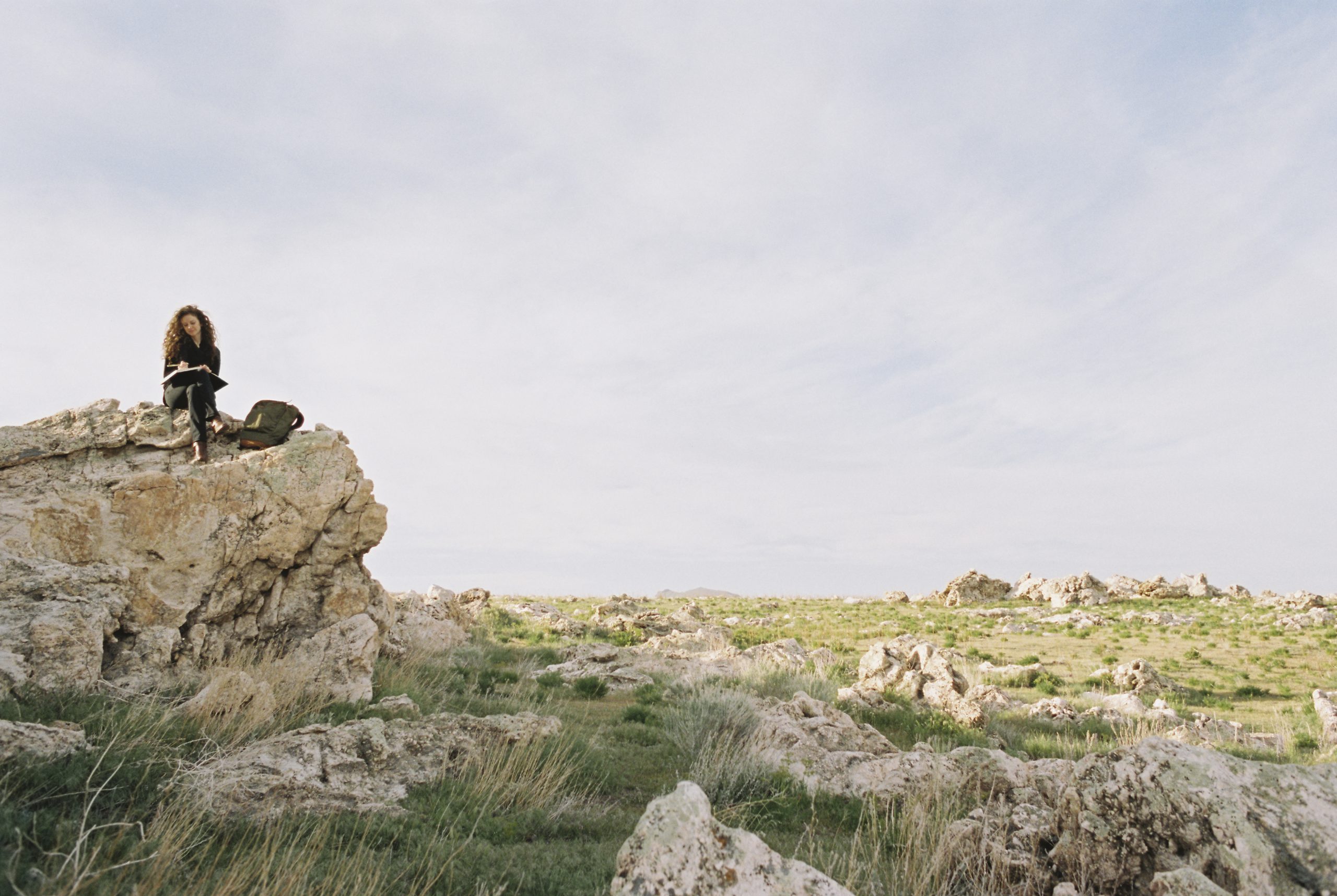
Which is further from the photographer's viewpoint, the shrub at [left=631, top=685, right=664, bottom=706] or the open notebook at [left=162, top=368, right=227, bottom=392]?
the shrub at [left=631, top=685, right=664, bottom=706]

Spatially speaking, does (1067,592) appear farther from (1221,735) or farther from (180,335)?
(180,335)

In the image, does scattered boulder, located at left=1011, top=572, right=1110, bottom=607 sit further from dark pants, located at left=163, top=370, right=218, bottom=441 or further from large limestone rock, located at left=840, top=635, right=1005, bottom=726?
dark pants, located at left=163, top=370, right=218, bottom=441

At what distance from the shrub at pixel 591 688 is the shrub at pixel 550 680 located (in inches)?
11.3

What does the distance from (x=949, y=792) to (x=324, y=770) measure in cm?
572

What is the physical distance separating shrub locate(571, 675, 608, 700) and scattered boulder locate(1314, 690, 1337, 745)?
→ 1232 cm

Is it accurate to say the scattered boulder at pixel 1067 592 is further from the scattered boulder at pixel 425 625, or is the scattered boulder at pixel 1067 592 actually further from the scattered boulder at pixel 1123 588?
the scattered boulder at pixel 425 625

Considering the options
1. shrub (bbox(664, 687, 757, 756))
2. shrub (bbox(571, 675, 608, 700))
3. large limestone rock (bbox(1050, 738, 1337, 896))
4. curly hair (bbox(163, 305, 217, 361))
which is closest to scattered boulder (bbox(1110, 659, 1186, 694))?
shrub (bbox(664, 687, 757, 756))

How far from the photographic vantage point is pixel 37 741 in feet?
15.7

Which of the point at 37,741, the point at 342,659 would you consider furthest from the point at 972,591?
the point at 37,741

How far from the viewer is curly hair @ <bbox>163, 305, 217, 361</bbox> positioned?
10.2 metres

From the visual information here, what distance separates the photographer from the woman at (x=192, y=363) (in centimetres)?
1002

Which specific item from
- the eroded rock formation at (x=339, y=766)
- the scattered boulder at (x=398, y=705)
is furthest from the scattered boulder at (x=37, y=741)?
the scattered boulder at (x=398, y=705)

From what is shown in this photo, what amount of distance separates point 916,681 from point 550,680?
7.31 m

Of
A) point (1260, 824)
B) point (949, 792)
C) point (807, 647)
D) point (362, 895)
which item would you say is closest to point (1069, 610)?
point (807, 647)
